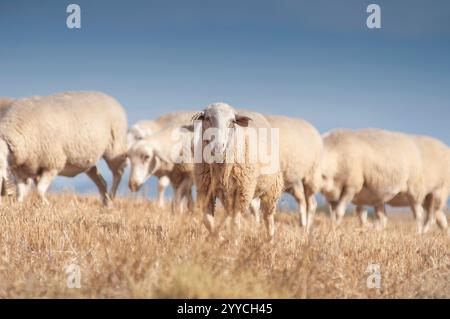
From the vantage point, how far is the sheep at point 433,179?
16.0 m

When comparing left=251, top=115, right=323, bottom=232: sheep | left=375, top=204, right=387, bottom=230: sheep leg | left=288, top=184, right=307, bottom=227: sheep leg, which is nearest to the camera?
left=251, top=115, right=323, bottom=232: sheep

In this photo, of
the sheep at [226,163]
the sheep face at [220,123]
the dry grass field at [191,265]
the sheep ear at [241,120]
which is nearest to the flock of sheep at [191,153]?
the sheep at [226,163]

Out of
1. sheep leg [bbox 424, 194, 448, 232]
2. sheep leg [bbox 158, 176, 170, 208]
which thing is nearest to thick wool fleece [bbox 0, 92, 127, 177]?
sheep leg [bbox 158, 176, 170, 208]

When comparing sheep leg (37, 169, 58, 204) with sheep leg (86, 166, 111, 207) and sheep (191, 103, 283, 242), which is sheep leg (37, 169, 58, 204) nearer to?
sheep leg (86, 166, 111, 207)

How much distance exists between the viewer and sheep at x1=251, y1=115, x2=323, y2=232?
11.4 m

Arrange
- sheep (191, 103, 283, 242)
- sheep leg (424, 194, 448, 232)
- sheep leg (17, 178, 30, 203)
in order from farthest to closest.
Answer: sheep leg (424, 194, 448, 232), sheep leg (17, 178, 30, 203), sheep (191, 103, 283, 242)

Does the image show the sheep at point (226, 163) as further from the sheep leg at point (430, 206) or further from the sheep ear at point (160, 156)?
the sheep leg at point (430, 206)

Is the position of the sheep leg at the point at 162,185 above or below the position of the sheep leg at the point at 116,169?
below

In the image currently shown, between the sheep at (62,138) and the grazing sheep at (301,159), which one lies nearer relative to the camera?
the sheep at (62,138)

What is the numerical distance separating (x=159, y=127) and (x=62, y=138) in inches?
157

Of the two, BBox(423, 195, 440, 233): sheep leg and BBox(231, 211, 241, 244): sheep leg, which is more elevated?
BBox(231, 211, 241, 244): sheep leg

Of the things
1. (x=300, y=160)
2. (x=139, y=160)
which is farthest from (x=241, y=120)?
(x=139, y=160)

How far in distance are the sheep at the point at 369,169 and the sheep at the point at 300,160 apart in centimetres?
58
